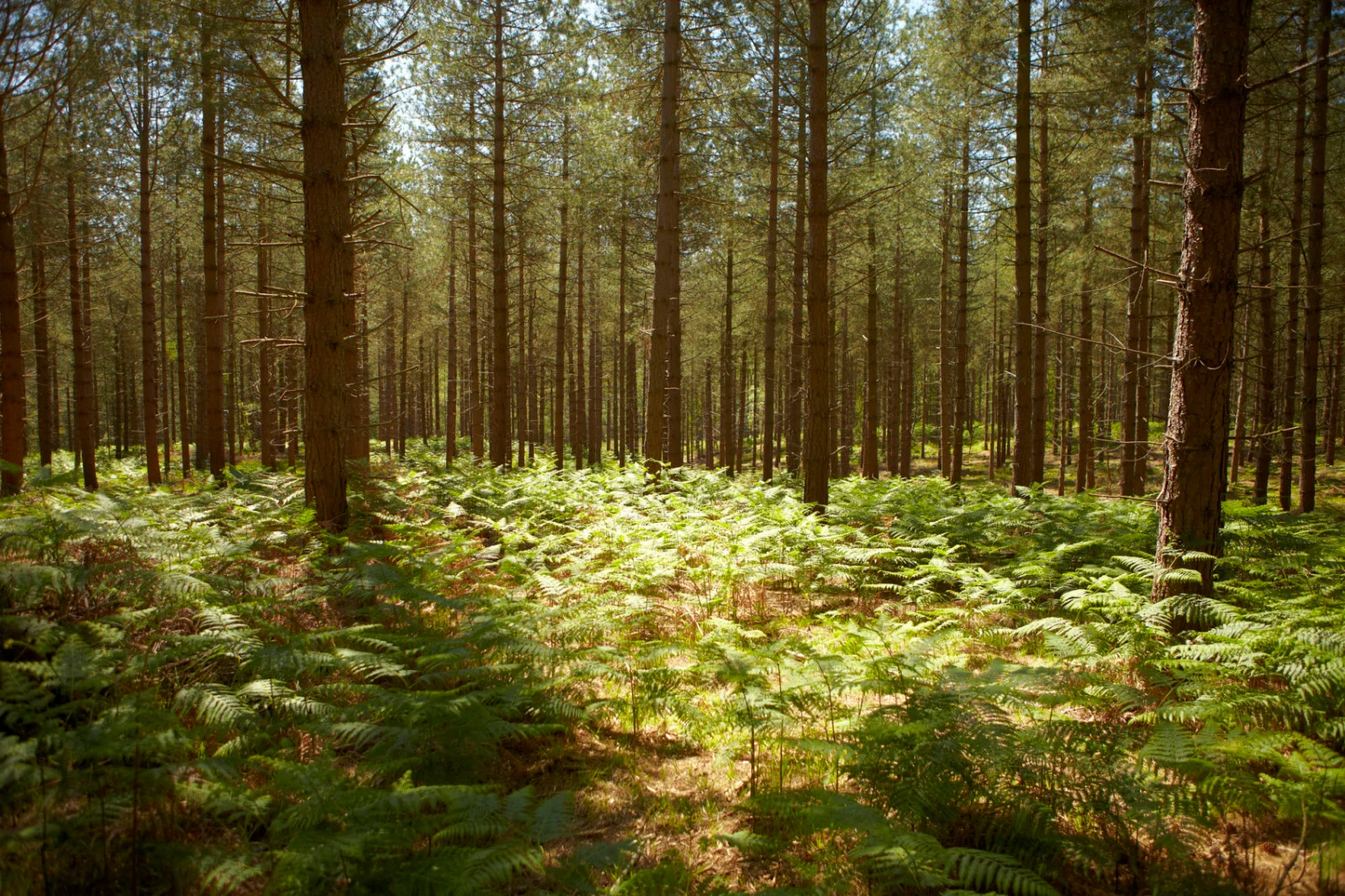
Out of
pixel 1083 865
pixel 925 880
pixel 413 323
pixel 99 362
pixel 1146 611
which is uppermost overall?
pixel 413 323

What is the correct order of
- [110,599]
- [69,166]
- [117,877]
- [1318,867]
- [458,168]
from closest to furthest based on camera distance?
[117,877]
[1318,867]
[110,599]
[69,166]
[458,168]

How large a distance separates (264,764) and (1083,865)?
3584mm

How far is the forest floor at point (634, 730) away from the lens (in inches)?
101

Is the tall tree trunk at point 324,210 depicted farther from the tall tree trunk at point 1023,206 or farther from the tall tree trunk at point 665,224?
the tall tree trunk at point 1023,206

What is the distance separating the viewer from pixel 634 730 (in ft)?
13.8

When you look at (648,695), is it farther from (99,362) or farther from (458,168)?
(99,362)

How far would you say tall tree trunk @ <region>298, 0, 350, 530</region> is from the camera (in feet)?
21.2

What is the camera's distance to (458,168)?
679 inches

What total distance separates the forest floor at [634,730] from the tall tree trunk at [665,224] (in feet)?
18.7

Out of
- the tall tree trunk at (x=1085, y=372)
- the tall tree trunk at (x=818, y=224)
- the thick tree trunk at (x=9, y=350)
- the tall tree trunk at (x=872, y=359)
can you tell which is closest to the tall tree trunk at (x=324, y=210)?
the tall tree trunk at (x=818, y=224)

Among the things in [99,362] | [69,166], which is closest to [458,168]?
[69,166]

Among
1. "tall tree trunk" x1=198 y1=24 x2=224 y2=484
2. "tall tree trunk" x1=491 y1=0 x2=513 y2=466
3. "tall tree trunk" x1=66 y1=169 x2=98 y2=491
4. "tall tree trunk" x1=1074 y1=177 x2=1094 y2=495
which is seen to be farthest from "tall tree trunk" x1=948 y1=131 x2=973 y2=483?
"tall tree trunk" x1=66 y1=169 x2=98 y2=491

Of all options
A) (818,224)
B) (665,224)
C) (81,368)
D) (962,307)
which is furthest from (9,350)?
(962,307)

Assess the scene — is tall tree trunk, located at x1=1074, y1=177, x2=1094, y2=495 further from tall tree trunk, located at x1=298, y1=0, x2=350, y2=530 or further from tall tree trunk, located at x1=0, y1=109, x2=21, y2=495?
tall tree trunk, located at x1=0, y1=109, x2=21, y2=495
